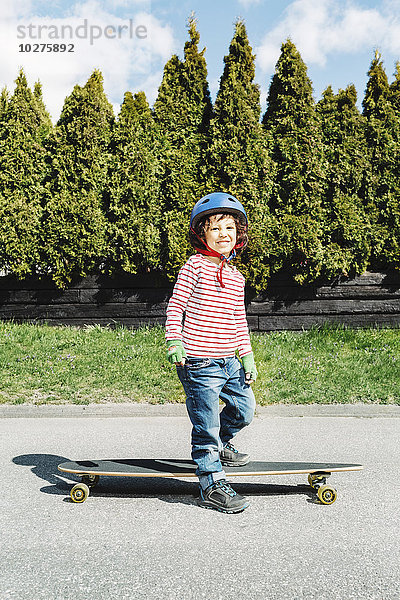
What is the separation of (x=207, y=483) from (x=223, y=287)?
4.30ft

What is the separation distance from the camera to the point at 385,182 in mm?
9516

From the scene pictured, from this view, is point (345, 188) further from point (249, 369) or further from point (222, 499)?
point (222, 499)

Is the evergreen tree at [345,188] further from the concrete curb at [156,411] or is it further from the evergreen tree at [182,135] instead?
the concrete curb at [156,411]

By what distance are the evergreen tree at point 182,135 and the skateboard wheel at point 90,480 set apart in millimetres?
5644

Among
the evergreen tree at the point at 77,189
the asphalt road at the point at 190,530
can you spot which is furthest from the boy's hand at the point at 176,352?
the evergreen tree at the point at 77,189

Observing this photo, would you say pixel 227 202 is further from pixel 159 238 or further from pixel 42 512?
pixel 159 238

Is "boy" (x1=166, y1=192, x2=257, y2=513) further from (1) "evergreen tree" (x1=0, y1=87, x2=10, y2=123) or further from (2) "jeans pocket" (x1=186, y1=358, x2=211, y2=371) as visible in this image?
(1) "evergreen tree" (x1=0, y1=87, x2=10, y2=123)

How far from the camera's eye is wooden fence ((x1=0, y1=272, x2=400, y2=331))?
9.59 metres

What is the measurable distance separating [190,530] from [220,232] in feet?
6.37

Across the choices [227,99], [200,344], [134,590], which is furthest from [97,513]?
[227,99]

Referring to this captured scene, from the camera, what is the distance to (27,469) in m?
4.52

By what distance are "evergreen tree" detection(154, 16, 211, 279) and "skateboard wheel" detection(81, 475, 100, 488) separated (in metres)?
5.64

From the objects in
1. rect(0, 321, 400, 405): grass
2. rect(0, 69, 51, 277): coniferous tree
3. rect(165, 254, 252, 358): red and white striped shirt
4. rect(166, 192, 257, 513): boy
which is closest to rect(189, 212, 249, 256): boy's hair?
rect(166, 192, 257, 513): boy

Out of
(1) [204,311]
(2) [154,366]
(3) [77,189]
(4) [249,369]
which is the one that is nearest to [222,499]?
(4) [249,369]
